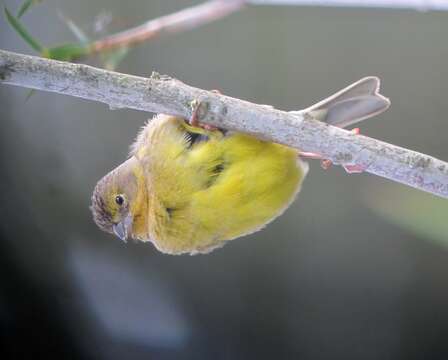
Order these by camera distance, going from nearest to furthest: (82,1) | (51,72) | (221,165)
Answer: (51,72), (221,165), (82,1)

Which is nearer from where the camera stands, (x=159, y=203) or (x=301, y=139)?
(x=301, y=139)

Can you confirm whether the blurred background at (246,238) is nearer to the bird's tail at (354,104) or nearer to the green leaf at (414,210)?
the green leaf at (414,210)

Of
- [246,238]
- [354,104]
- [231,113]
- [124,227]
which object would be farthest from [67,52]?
[246,238]

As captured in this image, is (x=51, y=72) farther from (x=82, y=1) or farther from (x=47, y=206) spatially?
(x=47, y=206)

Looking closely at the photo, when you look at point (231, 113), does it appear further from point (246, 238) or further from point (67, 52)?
point (246, 238)

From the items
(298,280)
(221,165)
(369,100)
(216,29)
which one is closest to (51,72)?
(221,165)

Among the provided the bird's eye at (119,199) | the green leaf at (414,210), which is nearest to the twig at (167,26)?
the bird's eye at (119,199)

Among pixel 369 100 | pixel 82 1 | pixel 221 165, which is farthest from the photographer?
pixel 82 1
